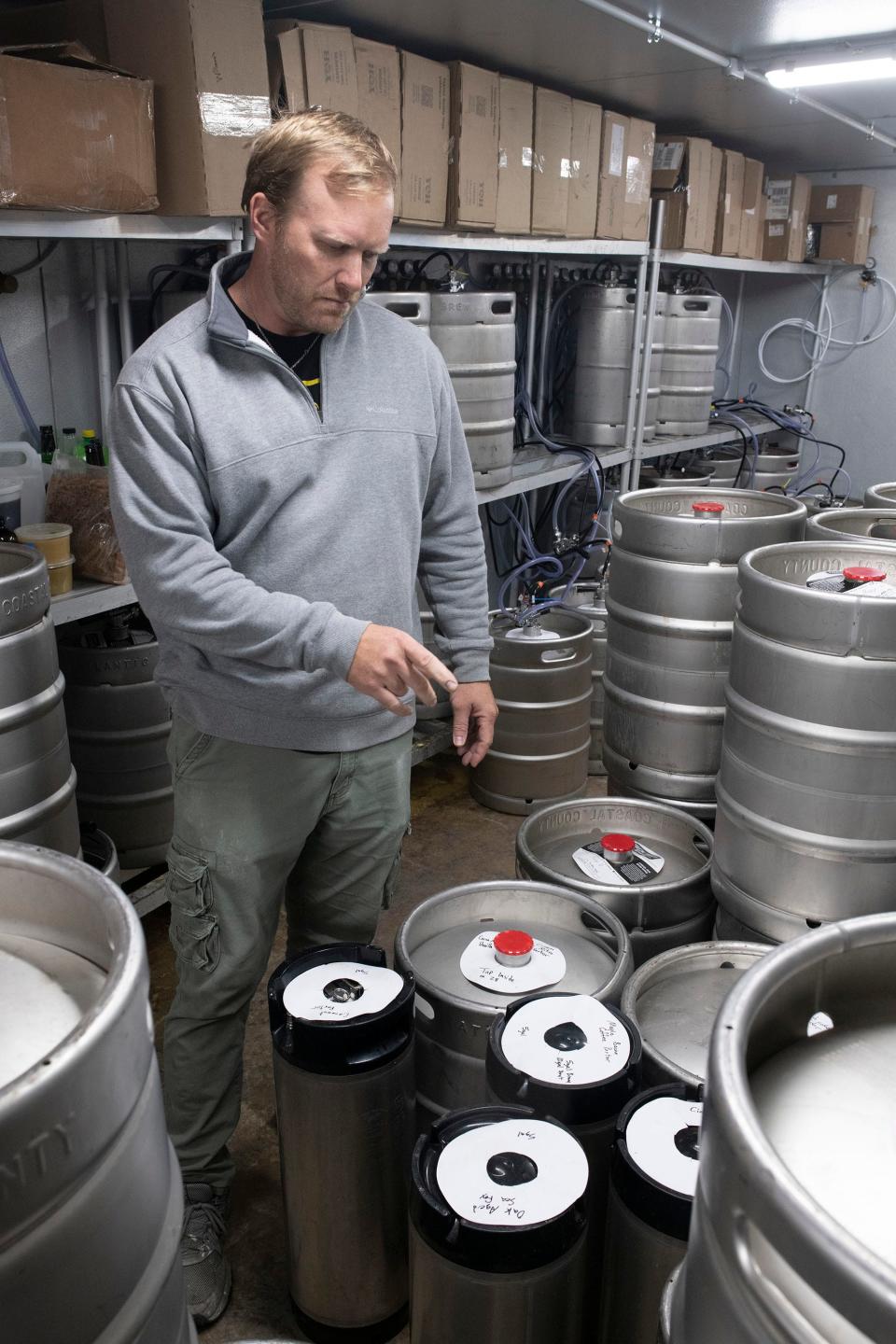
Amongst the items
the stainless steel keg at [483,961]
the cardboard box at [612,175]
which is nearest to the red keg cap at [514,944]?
the stainless steel keg at [483,961]

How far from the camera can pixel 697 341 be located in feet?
13.0

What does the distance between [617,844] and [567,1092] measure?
67 centimetres

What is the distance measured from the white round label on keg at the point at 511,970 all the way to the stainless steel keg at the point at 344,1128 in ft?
0.33

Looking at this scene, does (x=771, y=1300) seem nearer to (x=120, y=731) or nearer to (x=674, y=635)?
(x=674, y=635)

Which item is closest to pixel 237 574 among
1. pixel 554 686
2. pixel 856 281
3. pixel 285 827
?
pixel 285 827

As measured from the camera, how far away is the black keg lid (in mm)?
905

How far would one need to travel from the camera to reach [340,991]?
47.4 inches

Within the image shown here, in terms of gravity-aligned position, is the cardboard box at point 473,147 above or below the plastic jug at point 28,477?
above

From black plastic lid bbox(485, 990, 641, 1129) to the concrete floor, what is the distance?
315 millimetres

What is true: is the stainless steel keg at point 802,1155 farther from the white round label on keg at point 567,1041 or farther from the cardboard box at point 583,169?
the cardboard box at point 583,169

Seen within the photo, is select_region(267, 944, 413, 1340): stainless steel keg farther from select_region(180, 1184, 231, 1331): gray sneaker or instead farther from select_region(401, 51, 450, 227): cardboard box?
select_region(401, 51, 450, 227): cardboard box

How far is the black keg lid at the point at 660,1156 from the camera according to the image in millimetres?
905

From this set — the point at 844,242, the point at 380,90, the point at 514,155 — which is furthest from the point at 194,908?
the point at 844,242

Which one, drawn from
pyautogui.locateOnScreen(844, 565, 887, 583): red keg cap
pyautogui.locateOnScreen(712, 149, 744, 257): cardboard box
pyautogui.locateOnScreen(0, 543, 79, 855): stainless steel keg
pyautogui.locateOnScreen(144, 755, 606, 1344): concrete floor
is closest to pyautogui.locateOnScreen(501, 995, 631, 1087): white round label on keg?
pyautogui.locateOnScreen(144, 755, 606, 1344): concrete floor
